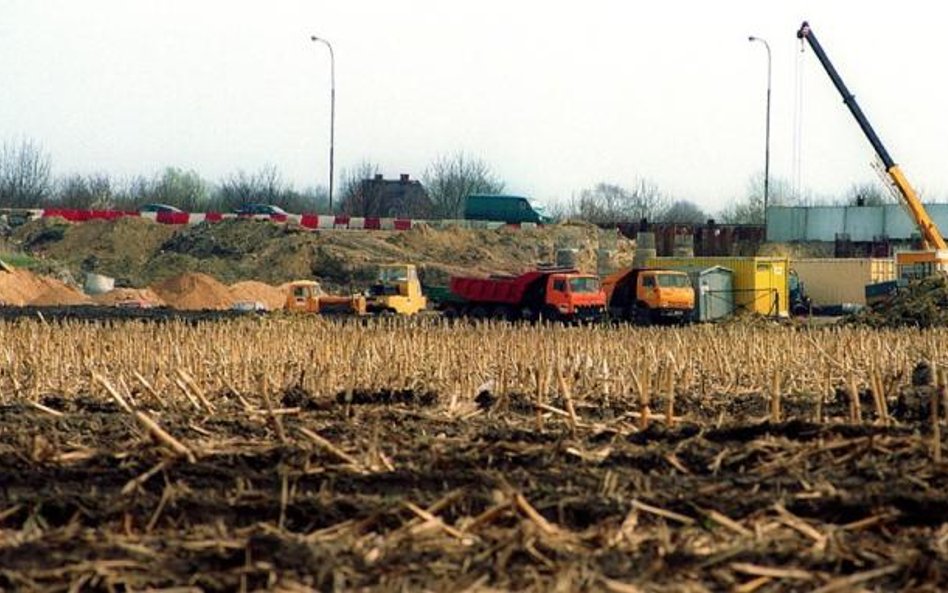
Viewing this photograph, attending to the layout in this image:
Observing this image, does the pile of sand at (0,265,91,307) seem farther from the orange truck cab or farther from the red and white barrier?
the orange truck cab

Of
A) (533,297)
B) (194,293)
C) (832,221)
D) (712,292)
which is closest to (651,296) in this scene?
(533,297)

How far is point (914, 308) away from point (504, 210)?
139 feet

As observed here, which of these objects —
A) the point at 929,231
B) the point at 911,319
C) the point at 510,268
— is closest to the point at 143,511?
the point at 911,319

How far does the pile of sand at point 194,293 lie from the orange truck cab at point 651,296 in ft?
44.6

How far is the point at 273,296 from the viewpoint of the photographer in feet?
185

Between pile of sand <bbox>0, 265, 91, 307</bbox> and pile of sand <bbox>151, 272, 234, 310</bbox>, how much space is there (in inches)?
102

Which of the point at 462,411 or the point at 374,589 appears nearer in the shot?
the point at 374,589

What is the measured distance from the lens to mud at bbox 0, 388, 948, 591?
8.52m

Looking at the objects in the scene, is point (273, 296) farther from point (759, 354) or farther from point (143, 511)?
point (143, 511)

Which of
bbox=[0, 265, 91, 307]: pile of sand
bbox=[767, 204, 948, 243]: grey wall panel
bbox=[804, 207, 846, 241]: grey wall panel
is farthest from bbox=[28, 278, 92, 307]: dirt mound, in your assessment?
bbox=[804, 207, 846, 241]: grey wall panel

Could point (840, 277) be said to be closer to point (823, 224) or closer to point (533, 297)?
point (533, 297)

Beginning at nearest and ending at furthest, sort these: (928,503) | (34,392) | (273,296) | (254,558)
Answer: (254,558) < (928,503) < (34,392) < (273,296)

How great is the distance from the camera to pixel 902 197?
48250mm

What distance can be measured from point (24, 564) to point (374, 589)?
2.01 meters
